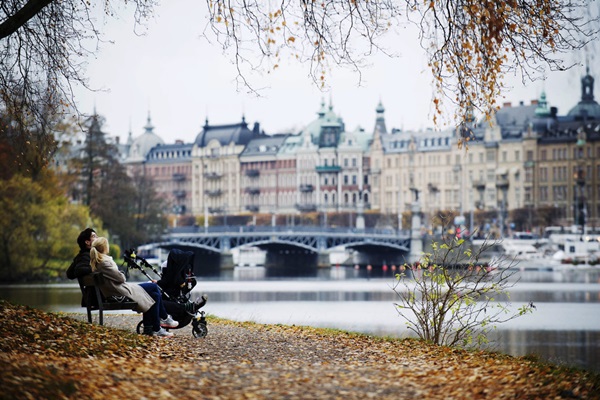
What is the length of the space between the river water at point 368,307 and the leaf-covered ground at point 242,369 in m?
6.48

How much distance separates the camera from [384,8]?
44.3ft

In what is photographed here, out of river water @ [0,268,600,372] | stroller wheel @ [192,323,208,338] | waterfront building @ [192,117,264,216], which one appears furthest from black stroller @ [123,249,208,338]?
waterfront building @ [192,117,264,216]

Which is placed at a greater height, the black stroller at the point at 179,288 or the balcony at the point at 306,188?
the balcony at the point at 306,188

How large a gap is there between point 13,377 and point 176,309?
5.58 m

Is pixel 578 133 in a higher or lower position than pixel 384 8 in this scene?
higher

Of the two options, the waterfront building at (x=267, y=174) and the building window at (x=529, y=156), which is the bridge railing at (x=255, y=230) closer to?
the building window at (x=529, y=156)

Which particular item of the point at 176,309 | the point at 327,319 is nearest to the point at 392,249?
the point at 327,319

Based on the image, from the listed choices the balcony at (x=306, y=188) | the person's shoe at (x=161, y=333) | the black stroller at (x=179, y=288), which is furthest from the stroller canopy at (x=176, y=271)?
the balcony at (x=306, y=188)

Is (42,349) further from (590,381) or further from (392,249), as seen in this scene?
(392,249)

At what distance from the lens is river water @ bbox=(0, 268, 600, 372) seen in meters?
31.1

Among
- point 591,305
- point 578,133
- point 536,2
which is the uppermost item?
point 578,133

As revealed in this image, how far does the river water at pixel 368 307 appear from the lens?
102 ft

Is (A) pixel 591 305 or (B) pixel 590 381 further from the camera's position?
(A) pixel 591 305

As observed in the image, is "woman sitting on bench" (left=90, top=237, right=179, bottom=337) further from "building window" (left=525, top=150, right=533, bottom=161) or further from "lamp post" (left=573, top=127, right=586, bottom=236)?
"building window" (left=525, top=150, right=533, bottom=161)
